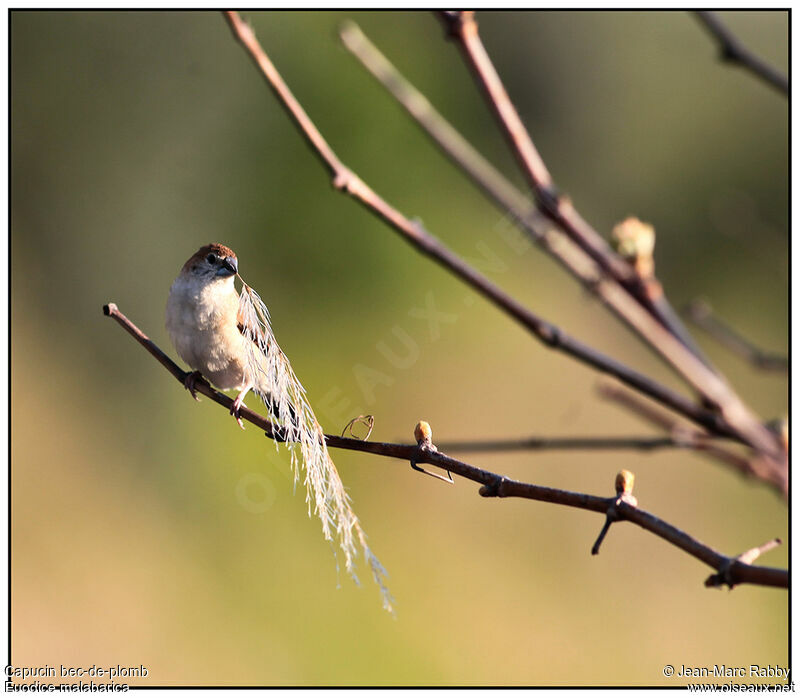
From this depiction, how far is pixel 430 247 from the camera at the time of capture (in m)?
1.04

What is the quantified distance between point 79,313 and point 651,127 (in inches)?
116

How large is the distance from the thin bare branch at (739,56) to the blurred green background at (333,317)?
63.1 inches

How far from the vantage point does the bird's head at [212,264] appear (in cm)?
130

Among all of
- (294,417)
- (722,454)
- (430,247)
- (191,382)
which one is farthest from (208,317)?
(722,454)

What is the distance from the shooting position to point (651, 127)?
3.94m

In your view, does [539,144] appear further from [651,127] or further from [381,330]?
[381,330]

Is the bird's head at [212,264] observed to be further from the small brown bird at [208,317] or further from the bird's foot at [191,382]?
the bird's foot at [191,382]

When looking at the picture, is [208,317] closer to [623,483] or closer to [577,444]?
[577,444]

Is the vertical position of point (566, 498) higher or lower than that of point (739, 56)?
lower

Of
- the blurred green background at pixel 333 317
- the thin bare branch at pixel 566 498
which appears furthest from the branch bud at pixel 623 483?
the blurred green background at pixel 333 317

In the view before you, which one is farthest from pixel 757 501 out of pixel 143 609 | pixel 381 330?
pixel 143 609

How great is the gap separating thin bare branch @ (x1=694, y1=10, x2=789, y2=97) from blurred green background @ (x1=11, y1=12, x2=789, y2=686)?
1.60 metres

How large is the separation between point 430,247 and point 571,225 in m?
0.21

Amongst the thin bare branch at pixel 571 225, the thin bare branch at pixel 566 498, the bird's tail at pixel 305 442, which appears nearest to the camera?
the thin bare branch at pixel 566 498
